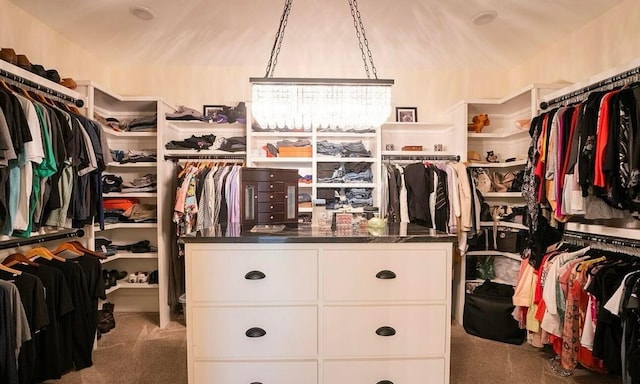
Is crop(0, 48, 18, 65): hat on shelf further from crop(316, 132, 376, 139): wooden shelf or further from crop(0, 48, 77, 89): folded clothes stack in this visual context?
crop(316, 132, 376, 139): wooden shelf

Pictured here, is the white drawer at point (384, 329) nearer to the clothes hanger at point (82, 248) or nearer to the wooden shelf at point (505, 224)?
the wooden shelf at point (505, 224)

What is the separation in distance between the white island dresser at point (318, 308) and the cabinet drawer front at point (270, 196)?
594 millimetres

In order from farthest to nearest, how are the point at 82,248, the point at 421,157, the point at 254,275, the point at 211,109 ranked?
the point at 211,109, the point at 421,157, the point at 82,248, the point at 254,275

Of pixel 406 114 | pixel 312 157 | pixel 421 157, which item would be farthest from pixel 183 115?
pixel 421 157

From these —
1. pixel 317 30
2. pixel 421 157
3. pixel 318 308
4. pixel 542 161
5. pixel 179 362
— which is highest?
pixel 317 30

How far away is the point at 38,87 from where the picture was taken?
241 centimetres

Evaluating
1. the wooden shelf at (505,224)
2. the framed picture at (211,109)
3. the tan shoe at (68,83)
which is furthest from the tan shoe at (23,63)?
the wooden shelf at (505,224)

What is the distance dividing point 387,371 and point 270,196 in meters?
1.21

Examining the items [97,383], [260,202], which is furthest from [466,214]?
[97,383]

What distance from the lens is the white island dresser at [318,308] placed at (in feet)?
5.65

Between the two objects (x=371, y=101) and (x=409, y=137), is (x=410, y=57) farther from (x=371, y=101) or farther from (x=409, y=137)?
(x=371, y=101)

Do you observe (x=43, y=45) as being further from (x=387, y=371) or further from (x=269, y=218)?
(x=387, y=371)

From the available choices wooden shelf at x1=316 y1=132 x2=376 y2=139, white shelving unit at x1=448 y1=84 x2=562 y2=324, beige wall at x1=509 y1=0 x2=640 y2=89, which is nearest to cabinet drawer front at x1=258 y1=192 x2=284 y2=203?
wooden shelf at x1=316 y1=132 x2=376 y2=139

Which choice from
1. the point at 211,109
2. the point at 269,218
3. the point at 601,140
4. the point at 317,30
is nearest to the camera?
the point at 601,140
